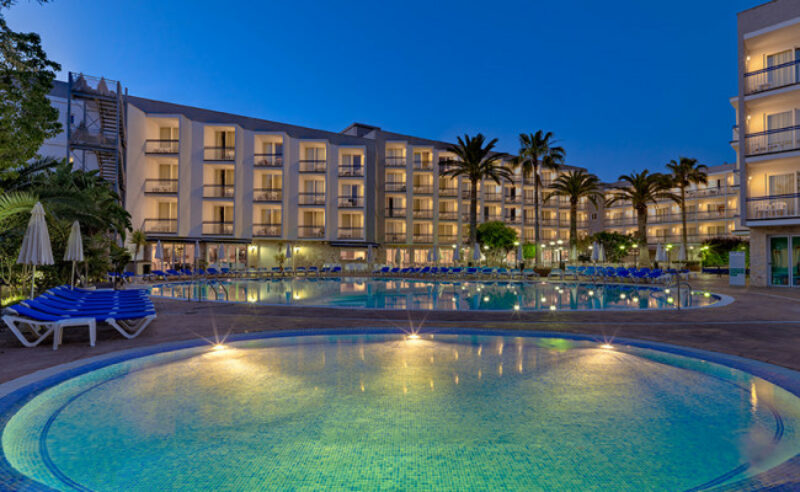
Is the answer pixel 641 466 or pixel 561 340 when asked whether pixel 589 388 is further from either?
pixel 561 340

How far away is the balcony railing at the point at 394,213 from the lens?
139ft

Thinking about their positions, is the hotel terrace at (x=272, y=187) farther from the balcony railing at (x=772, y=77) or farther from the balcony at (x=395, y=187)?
the balcony railing at (x=772, y=77)

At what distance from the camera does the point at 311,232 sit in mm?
37281

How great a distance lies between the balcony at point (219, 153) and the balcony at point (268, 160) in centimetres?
191

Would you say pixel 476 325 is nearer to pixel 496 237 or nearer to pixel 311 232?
pixel 311 232

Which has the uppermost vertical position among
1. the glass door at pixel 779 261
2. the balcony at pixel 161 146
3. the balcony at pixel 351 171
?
the balcony at pixel 161 146

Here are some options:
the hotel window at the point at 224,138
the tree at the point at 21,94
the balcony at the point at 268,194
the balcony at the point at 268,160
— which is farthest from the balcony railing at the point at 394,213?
the tree at the point at 21,94

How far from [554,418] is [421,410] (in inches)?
58.5

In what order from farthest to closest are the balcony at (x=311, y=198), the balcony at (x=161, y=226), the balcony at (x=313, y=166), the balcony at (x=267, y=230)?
1. the balcony at (x=313, y=166)
2. the balcony at (x=311, y=198)
3. the balcony at (x=267, y=230)
4. the balcony at (x=161, y=226)

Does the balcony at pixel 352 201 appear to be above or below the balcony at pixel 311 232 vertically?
above

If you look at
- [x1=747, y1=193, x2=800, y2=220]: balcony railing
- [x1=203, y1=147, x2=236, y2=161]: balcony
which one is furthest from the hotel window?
[x1=747, y1=193, x2=800, y2=220]: balcony railing

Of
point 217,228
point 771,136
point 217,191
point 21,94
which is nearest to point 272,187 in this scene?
point 217,191

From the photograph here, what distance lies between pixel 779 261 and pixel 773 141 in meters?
5.74

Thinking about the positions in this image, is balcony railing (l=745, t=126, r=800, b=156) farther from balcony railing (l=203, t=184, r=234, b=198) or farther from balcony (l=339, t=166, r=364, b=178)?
balcony railing (l=203, t=184, r=234, b=198)
